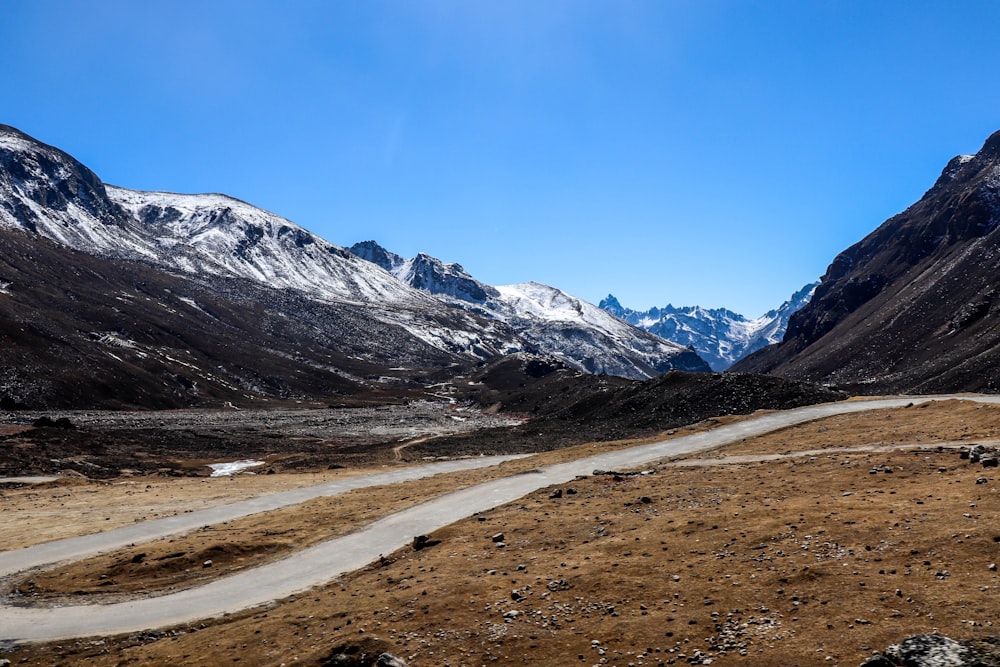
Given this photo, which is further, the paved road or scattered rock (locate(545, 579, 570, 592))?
the paved road

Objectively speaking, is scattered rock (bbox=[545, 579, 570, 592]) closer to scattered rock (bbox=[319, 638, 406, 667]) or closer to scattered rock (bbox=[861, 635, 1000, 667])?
scattered rock (bbox=[319, 638, 406, 667])

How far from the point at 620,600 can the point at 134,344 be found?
207 m

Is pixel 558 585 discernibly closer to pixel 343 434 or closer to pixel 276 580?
pixel 276 580

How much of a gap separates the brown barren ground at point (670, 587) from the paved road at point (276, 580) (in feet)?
4.19

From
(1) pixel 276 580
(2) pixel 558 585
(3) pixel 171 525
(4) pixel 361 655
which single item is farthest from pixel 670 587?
(3) pixel 171 525

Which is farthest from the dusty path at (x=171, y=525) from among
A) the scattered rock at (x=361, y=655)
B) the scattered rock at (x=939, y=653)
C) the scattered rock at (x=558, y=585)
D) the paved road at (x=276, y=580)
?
the scattered rock at (x=939, y=653)

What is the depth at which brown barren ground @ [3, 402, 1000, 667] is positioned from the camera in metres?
15.5

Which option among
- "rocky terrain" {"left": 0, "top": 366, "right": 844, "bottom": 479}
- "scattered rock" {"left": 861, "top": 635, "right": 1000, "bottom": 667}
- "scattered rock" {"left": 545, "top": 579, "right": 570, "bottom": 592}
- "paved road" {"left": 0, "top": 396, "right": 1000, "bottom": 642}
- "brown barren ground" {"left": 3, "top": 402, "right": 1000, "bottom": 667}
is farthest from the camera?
"rocky terrain" {"left": 0, "top": 366, "right": 844, "bottom": 479}

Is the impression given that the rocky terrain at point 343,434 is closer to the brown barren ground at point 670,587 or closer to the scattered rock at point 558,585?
the brown barren ground at point 670,587

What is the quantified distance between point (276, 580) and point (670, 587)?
16.1 meters

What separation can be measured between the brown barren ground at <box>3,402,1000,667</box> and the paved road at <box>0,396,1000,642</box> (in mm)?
1278

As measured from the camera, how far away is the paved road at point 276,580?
22969 mm

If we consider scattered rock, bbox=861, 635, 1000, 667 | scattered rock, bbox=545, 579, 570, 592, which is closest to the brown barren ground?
scattered rock, bbox=545, 579, 570, 592

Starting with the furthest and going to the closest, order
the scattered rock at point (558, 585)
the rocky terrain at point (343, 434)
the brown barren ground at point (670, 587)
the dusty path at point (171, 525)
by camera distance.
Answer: the rocky terrain at point (343, 434) → the dusty path at point (171, 525) → the scattered rock at point (558, 585) → the brown barren ground at point (670, 587)
